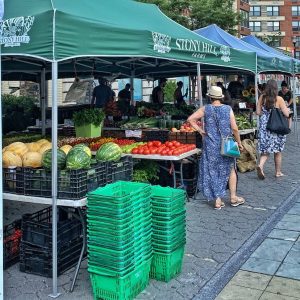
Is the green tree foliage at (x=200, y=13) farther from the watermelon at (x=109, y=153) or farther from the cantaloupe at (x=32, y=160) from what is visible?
the cantaloupe at (x=32, y=160)

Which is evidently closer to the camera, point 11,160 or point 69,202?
point 69,202

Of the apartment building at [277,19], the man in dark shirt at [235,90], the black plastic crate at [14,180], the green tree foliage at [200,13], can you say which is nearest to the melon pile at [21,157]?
the black plastic crate at [14,180]

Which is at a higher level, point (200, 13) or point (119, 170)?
point (200, 13)

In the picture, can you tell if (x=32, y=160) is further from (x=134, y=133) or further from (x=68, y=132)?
(x=68, y=132)

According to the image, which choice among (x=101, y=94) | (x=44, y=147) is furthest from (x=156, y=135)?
(x=101, y=94)

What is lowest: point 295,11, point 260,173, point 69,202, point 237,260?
point 237,260

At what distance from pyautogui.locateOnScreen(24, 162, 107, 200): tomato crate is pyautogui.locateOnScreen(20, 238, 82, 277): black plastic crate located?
57cm

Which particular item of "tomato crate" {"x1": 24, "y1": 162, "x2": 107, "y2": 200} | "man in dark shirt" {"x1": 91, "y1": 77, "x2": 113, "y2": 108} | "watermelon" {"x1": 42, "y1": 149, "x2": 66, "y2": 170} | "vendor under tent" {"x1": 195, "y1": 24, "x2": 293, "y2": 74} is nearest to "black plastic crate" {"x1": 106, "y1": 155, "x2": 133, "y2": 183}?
"tomato crate" {"x1": 24, "y1": 162, "x2": 107, "y2": 200}

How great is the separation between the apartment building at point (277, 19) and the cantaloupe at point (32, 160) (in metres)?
81.7

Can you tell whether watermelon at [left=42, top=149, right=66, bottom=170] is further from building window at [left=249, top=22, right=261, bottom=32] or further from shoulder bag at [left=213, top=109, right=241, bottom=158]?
building window at [left=249, top=22, right=261, bottom=32]

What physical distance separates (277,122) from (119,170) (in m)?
4.49

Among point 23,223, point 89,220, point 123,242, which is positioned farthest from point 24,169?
point 123,242

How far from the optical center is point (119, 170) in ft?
16.1

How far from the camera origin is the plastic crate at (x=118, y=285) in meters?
3.71
